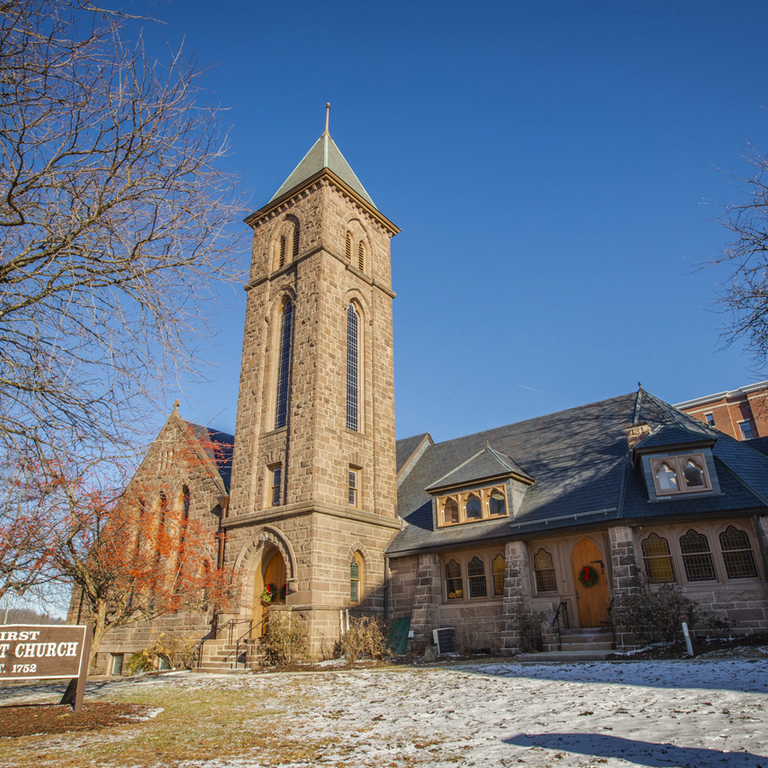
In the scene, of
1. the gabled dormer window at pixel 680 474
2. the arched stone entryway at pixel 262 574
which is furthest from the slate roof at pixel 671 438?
the arched stone entryway at pixel 262 574

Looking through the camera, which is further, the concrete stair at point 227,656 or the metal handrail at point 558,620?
the concrete stair at point 227,656

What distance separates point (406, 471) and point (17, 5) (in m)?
24.4

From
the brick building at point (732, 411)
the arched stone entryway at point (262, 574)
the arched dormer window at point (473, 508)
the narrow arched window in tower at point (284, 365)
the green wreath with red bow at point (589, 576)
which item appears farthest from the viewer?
the brick building at point (732, 411)

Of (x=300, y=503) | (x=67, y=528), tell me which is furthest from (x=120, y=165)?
(x=300, y=503)

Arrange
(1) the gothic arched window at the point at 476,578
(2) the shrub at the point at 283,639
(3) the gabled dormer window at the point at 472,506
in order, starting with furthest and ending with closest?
(3) the gabled dormer window at the point at 472,506
(1) the gothic arched window at the point at 476,578
(2) the shrub at the point at 283,639

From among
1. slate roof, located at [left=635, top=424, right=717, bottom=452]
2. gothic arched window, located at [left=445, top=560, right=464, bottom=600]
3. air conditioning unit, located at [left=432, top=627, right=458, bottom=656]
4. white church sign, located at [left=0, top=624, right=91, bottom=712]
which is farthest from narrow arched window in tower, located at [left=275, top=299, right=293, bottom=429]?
white church sign, located at [left=0, top=624, right=91, bottom=712]

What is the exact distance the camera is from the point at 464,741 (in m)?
6.45

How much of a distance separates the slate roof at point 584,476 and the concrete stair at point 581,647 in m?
2.95

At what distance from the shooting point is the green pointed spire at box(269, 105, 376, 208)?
94.1 feet

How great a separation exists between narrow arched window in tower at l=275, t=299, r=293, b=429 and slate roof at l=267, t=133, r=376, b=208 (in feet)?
20.7

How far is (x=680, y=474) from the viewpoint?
1741cm

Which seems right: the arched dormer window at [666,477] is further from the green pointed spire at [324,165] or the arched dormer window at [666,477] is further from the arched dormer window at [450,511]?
the green pointed spire at [324,165]

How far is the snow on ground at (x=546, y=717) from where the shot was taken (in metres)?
5.62

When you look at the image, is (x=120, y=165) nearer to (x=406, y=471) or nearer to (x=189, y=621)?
(x=189, y=621)
